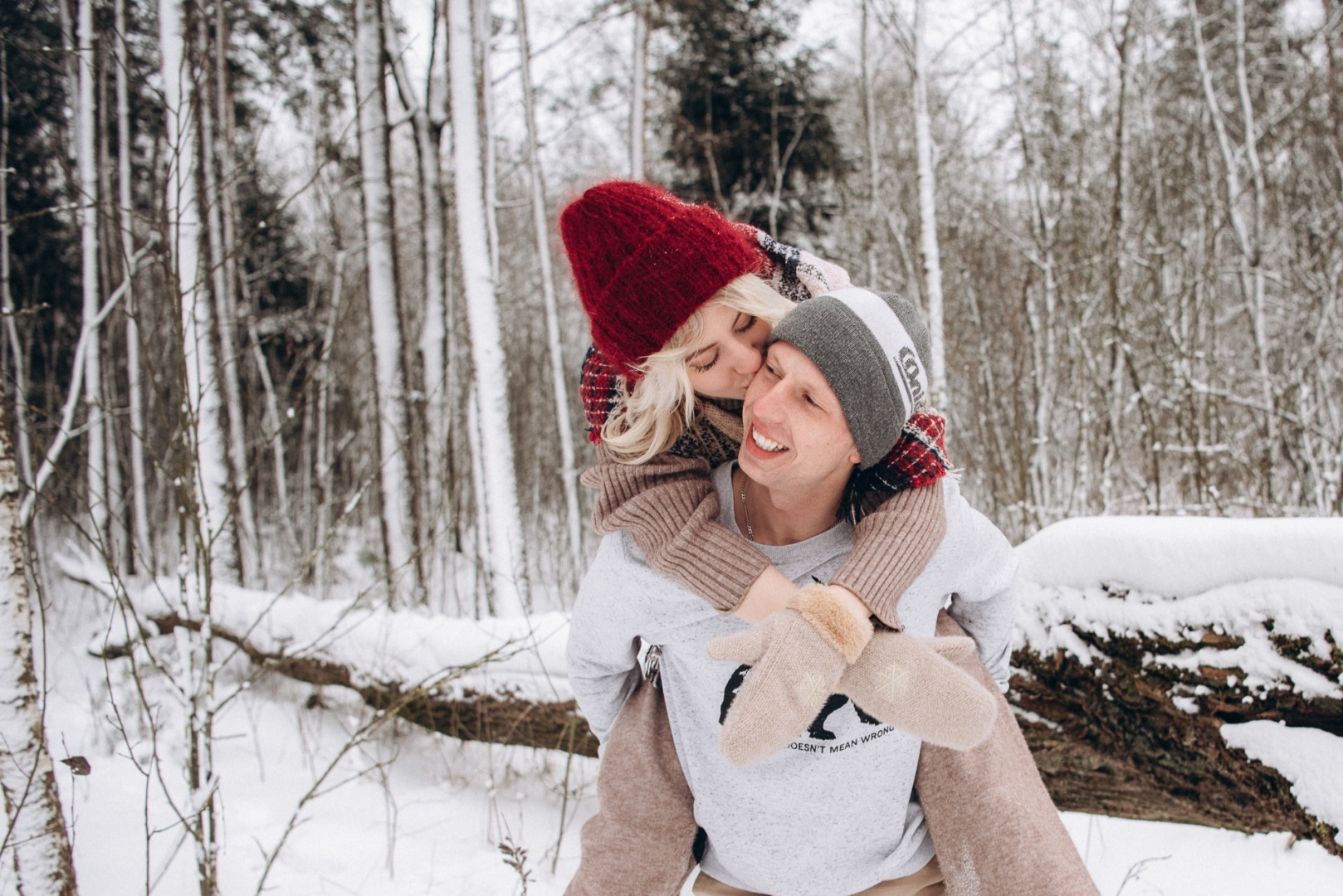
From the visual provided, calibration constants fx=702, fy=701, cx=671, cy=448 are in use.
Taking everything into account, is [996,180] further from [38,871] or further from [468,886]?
[38,871]

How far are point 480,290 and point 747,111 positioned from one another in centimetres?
507

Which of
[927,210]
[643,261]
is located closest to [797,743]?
[643,261]

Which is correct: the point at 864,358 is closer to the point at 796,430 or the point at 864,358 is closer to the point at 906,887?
the point at 796,430

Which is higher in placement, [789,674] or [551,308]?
[551,308]

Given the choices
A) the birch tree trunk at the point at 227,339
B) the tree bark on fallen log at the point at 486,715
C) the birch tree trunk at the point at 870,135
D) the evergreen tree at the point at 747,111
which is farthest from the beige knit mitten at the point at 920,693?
the evergreen tree at the point at 747,111

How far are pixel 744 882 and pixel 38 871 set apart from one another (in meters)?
1.85

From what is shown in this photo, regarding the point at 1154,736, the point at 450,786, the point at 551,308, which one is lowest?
the point at 450,786

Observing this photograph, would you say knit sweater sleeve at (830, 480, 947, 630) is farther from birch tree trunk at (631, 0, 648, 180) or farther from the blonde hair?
birch tree trunk at (631, 0, 648, 180)

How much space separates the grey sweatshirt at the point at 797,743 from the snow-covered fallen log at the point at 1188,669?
83cm

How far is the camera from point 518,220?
12.5m

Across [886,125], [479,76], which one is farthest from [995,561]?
[886,125]

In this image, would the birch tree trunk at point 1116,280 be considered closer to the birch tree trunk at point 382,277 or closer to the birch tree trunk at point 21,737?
the birch tree trunk at point 382,277

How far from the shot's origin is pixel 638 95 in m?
5.54

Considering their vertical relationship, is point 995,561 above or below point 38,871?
above
